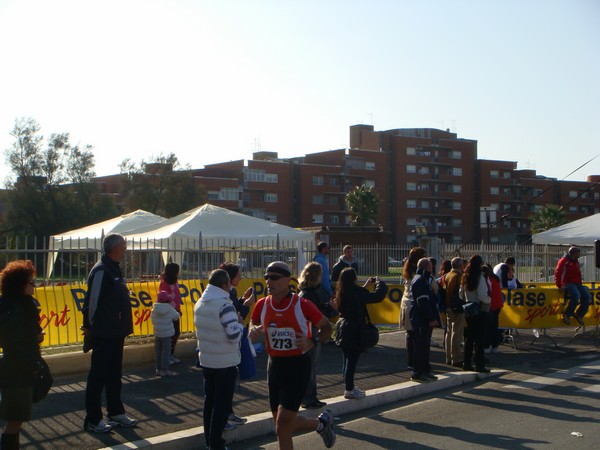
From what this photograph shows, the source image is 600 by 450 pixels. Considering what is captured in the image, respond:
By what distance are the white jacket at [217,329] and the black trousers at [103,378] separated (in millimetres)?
1333

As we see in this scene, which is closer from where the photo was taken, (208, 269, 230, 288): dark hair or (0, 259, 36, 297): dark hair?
(0, 259, 36, 297): dark hair

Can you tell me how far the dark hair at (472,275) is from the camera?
37.6 feet

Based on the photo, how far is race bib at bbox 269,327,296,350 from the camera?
6.24 metres

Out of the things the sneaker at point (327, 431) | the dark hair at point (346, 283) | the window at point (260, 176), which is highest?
the window at point (260, 176)

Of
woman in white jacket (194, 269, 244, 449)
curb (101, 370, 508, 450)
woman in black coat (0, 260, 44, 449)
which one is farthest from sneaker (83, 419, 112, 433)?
woman in black coat (0, 260, 44, 449)

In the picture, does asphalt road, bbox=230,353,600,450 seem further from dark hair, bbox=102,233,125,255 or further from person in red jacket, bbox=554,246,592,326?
person in red jacket, bbox=554,246,592,326

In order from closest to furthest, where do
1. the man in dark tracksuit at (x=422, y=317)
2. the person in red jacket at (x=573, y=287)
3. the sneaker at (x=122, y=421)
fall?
the sneaker at (x=122, y=421)
the man in dark tracksuit at (x=422, y=317)
the person in red jacket at (x=573, y=287)

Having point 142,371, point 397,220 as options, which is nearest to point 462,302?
point 142,371

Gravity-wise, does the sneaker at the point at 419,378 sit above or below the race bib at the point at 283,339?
below

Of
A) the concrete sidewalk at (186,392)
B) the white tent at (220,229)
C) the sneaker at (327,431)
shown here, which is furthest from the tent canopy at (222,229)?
the sneaker at (327,431)

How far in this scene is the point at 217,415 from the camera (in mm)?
6668

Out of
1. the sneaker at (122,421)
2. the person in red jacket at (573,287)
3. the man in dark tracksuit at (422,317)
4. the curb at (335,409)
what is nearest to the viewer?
the curb at (335,409)

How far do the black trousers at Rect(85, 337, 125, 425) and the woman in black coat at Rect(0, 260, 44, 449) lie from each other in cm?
138

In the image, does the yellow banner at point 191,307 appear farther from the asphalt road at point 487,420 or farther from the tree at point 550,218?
the tree at point 550,218
